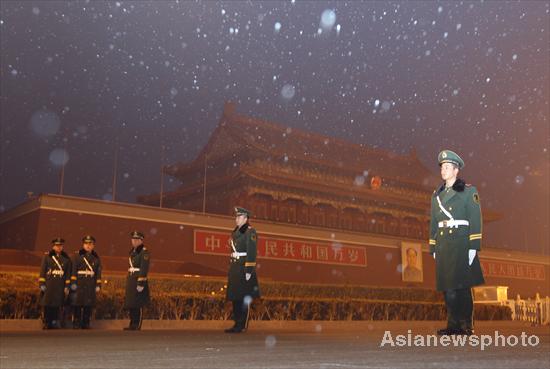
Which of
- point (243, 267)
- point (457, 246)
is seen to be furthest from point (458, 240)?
point (243, 267)

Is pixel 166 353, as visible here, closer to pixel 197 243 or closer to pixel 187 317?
pixel 187 317

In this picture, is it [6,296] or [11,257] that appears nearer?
[6,296]

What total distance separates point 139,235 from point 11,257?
30.6 ft

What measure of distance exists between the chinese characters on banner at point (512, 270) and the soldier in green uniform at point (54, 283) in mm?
22378

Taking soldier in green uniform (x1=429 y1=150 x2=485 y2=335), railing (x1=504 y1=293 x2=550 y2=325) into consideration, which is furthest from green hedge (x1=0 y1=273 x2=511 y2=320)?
soldier in green uniform (x1=429 y1=150 x2=485 y2=335)

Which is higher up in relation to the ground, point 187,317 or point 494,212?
point 494,212

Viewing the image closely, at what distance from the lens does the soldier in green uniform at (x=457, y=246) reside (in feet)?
15.9

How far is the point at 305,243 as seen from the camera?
876 inches

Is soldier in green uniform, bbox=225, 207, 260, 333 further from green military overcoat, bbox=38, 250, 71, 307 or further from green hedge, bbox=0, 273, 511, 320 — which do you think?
green hedge, bbox=0, 273, 511, 320

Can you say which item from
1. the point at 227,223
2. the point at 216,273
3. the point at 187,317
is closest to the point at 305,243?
the point at 227,223

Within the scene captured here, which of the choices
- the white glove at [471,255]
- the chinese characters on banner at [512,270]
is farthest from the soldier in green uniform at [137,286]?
the chinese characters on banner at [512,270]

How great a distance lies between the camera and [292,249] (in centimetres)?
2180

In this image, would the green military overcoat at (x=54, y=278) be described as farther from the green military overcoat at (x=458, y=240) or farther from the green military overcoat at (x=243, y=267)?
the green military overcoat at (x=458, y=240)

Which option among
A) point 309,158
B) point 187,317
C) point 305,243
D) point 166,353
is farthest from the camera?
point 309,158
